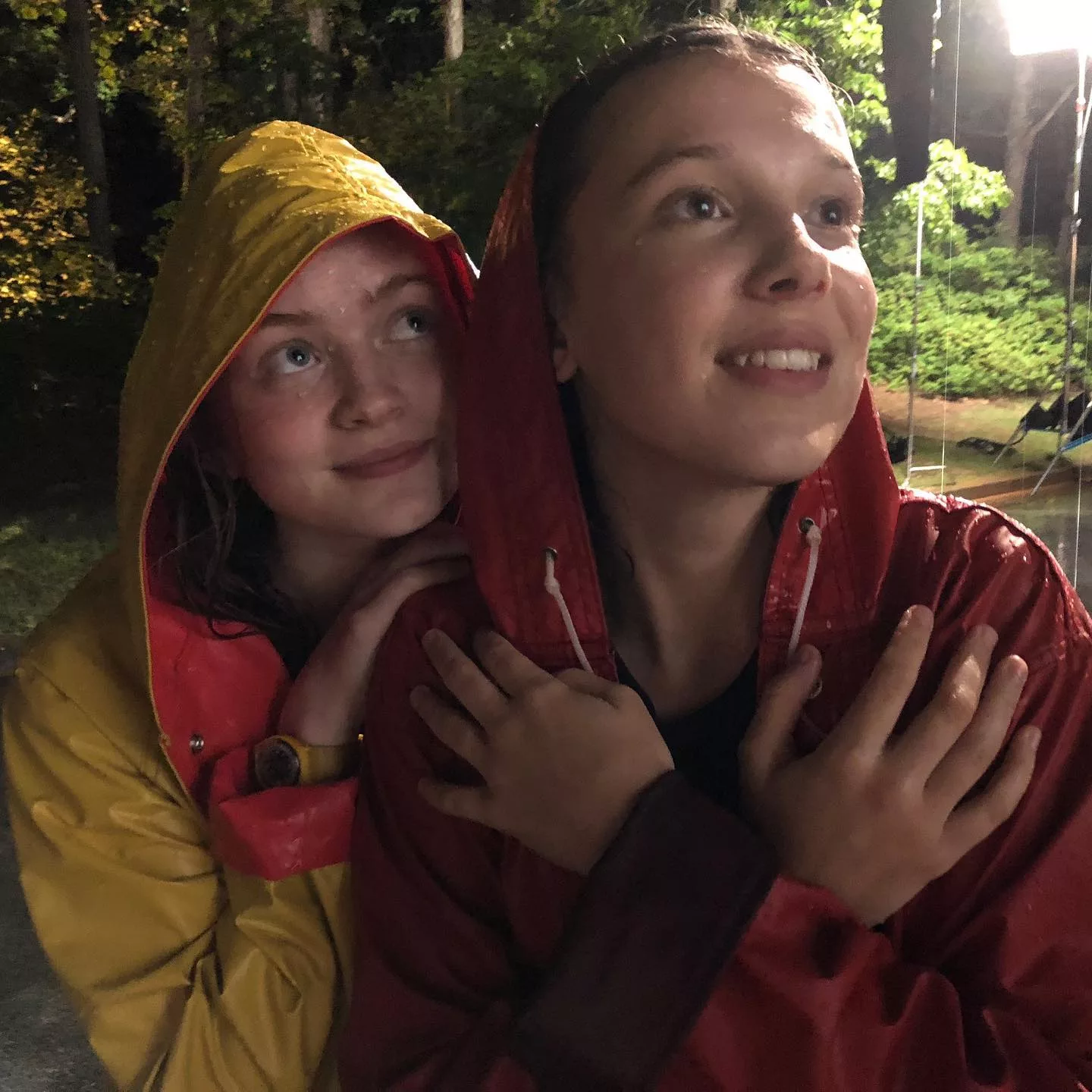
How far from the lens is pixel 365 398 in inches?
54.0

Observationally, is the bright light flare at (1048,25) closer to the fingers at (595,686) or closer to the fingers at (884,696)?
the fingers at (884,696)

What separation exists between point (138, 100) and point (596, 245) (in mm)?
6182

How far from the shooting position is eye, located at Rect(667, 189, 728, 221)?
1.04 meters

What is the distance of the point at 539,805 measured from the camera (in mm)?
1029

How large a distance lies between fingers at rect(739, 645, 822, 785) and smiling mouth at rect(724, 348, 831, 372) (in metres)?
0.33

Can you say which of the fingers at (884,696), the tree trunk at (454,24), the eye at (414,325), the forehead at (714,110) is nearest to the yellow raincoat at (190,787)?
the eye at (414,325)

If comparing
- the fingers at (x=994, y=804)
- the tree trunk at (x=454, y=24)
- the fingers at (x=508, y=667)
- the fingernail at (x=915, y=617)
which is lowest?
the fingers at (x=994, y=804)

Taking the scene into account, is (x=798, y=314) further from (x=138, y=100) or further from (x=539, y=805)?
(x=138, y=100)

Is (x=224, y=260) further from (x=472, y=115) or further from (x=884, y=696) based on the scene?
(x=472, y=115)

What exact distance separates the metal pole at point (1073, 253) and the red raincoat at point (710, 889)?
2375 mm

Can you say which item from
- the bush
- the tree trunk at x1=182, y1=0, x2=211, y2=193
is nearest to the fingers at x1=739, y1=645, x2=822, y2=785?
the bush

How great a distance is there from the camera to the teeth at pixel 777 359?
1.00 metres

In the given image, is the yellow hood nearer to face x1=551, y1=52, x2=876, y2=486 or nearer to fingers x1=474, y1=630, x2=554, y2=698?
face x1=551, y1=52, x2=876, y2=486

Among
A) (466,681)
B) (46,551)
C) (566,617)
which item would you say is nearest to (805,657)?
(566,617)
